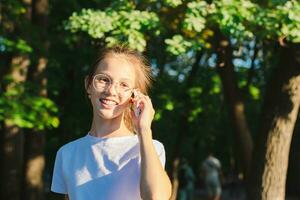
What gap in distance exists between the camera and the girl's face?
2.57m

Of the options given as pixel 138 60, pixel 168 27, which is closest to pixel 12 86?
pixel 168 27

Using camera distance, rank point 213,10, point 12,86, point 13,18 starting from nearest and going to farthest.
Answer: point 213,10 → point 12,86 → point 13,18

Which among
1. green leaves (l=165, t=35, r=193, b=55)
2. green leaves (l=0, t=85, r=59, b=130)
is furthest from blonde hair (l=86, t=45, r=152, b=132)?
green leaves (l=0, t=85, r=59, b=130)

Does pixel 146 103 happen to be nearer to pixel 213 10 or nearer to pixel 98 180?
pixel 98 180

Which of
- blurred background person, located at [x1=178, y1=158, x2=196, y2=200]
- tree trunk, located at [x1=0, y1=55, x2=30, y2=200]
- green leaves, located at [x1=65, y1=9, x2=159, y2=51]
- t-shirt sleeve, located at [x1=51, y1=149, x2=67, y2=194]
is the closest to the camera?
t-shirt sleeve, located at [x1=51, y1=149, x2=67, y2=194]

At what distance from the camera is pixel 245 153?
11.2 meters

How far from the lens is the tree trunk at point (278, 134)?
30.6 feet

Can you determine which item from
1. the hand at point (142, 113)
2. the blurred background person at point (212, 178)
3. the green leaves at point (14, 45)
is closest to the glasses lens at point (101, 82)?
the hand at point (142, 113)

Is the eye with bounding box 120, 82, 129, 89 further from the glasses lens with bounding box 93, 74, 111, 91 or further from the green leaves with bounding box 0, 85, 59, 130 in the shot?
the green leaves with bounding box 0, 85, 59, 130

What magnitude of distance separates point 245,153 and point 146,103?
28.9 feet

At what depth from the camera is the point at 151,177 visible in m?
2.37

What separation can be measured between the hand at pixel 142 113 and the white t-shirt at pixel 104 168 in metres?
0.08

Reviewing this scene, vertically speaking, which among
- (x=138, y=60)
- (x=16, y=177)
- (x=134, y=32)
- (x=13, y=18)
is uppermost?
(x=13, y=18)

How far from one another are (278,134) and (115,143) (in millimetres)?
7104
